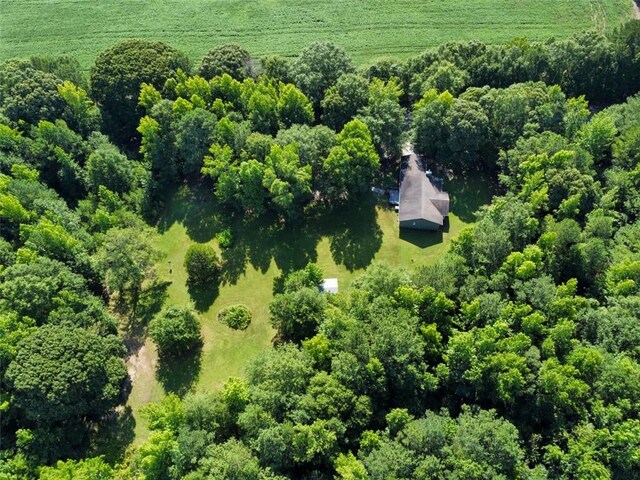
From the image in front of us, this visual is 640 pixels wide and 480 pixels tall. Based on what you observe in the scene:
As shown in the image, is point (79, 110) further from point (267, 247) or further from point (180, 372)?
point (180, 372)

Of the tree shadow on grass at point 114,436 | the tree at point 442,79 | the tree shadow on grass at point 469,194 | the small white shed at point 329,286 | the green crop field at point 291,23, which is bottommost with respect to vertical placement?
the tree shadow on grass at point 114,436

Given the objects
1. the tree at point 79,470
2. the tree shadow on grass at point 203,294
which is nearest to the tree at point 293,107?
the tree shadow on grass at point 203,294

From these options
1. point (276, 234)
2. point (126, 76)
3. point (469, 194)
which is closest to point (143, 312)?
point (276, 234)

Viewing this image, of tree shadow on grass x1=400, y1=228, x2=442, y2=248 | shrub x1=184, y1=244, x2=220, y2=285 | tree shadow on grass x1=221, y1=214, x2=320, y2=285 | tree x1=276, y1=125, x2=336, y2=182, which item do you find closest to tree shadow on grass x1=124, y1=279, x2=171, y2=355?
shrub x1=184, y1=244, x2=220, y2=285

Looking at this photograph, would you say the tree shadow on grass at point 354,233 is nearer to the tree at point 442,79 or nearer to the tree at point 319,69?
the tree at point 319,69

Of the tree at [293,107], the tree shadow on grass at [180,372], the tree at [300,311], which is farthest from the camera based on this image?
the tree at [293,107]

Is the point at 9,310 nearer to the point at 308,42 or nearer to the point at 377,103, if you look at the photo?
the point at 377,103

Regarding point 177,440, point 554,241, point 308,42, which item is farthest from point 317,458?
point 308,42
